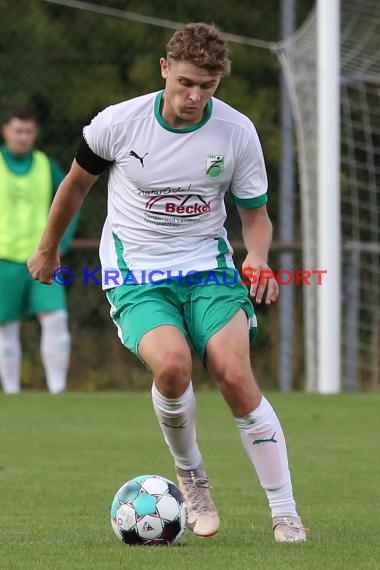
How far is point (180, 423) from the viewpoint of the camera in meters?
5.02

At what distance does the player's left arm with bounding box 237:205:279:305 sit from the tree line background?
838 cm

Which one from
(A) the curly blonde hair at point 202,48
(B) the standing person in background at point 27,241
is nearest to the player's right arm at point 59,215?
(A) the curly blonde hair at point 202,48

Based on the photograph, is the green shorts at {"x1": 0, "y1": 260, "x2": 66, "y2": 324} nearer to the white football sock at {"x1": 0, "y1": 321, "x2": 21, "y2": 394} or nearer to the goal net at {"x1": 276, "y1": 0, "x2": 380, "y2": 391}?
the white football sock at {"x1": 0, "y1": 321, "x2": 21, "y2": 394}

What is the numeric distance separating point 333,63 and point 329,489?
553cm

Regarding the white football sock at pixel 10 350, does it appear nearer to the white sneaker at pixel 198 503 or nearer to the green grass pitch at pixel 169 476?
the green grass pitch at pixel 169 476

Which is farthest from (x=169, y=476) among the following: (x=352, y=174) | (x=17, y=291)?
(x=352, y=174)

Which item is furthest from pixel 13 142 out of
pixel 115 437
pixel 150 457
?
pixel 150 457

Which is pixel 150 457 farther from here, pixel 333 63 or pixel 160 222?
pixel 333 63

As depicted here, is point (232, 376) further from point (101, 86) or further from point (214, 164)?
point (101, 86)

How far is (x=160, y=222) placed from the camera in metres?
5.12

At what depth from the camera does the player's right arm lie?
5.12 metres

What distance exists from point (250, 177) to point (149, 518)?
4.32ft

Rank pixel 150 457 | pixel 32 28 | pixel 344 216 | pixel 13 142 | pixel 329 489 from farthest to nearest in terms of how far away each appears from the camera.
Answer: pixel 32 28
pixel 344 216
pixel 13 142
pixel 150 457
pixel 329 489

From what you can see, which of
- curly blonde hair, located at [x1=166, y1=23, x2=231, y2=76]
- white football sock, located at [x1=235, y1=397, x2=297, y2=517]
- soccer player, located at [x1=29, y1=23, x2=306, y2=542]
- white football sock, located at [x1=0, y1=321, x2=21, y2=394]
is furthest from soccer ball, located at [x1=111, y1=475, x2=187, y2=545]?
white football sock, located at [x1=0, y1=321, x2=21, y2=394]
